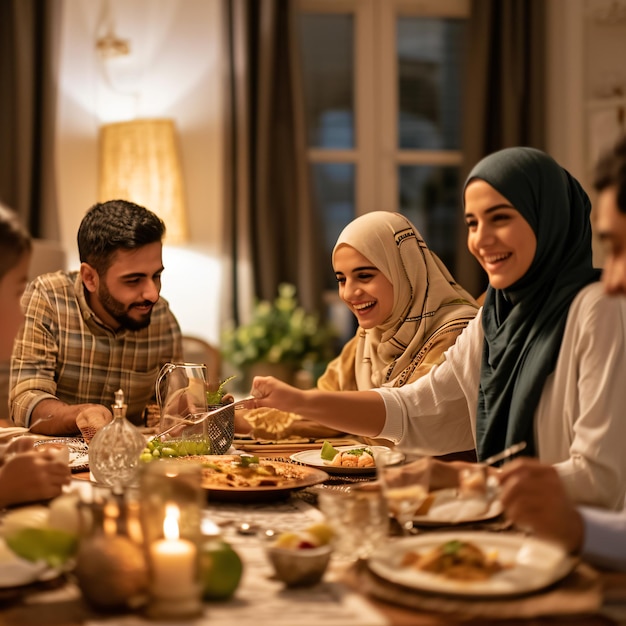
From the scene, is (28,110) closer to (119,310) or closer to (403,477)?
(119,310)

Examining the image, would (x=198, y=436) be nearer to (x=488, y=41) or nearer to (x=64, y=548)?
(x=64, y=548)

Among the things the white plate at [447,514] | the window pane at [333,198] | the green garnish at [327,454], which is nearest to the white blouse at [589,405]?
the white plate at [447,514]

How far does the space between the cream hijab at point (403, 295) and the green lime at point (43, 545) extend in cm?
140

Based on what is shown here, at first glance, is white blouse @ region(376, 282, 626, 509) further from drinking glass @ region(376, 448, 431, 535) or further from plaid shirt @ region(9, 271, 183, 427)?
plaid shirt @ region(9, 271, 183, 427)

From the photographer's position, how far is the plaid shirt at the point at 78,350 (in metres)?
2.59

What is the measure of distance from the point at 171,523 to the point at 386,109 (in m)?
4.41

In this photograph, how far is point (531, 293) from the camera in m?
1.66

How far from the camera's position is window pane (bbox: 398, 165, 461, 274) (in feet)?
17.3

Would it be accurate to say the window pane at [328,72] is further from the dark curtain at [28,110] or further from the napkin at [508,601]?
the napkin at [508,601]

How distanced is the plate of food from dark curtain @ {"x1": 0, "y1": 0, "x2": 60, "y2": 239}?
3.16 metres

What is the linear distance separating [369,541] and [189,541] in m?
0.26

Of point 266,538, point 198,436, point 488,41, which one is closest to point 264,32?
point 488,41

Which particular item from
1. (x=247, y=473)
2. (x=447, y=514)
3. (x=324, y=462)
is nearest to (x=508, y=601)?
(x=447, y=514)

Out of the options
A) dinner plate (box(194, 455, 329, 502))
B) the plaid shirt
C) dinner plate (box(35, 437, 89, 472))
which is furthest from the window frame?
dinner plate (box(194, 455, 329, 502))
